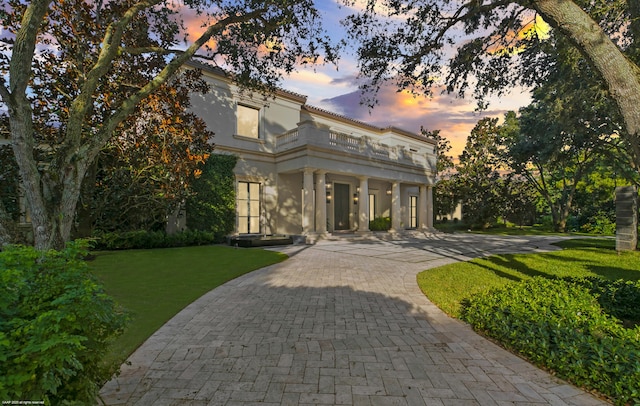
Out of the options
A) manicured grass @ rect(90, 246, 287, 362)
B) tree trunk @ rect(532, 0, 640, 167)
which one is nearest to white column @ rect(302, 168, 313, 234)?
manicured grass @ rect(90, 246, 287, 362)

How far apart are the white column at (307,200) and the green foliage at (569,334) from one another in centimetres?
1113

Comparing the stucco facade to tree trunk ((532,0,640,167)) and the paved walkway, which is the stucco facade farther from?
tree trunk ((532,0,640,167))

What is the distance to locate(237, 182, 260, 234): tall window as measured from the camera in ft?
53.9

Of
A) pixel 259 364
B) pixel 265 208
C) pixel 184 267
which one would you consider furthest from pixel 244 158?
pixel 259 364

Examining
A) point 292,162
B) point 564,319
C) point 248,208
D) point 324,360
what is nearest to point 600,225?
point 292,162

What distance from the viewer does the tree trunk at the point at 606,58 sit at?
3.90m

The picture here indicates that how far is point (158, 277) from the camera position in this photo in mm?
7254

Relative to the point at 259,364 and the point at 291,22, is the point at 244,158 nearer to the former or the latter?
the point at 291,22

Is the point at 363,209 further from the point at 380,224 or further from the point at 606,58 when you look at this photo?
the point at 606,58

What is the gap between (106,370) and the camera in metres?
2.31

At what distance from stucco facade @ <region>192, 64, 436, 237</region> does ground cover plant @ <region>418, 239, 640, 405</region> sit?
9.55 m

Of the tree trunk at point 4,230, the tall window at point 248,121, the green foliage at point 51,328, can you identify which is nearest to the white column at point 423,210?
the tall window at point 248,121

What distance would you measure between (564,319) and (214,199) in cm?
1419

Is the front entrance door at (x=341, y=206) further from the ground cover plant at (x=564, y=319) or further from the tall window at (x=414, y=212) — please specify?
the ground cover plant at (x=564, y=319)
